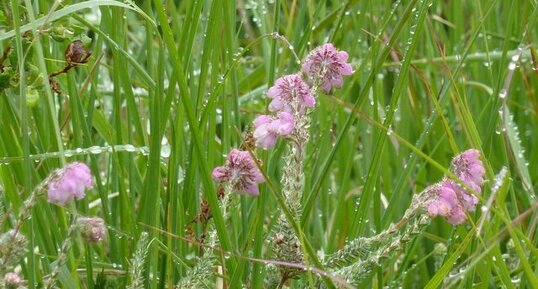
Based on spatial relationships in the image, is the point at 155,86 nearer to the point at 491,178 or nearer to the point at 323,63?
the point at 323,63

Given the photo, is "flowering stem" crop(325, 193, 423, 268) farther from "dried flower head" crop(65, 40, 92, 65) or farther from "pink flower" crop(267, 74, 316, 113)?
"dried flower head" crop(65, 40, 92, 65)

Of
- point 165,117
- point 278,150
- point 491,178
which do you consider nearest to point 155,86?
point 165,117

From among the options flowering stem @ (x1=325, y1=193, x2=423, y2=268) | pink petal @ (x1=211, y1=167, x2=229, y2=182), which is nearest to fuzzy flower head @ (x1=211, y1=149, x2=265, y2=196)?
pink petal @ (x1=211, y1=167, x2=229, y2=182)

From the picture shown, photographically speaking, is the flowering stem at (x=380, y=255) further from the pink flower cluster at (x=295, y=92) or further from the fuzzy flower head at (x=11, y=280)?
the fuzzy flower head at (x=11, y=280)

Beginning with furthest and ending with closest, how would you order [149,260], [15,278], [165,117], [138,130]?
1. [138,130]
2. [149,260]
3. [165,117]
4. [15,278]

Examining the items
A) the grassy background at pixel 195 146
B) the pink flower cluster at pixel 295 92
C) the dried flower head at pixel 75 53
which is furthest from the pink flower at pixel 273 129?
the dried flower head at pixel 75 53
